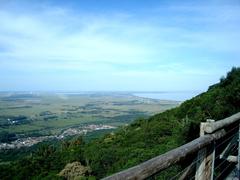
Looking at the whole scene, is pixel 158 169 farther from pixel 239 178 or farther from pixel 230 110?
pixel 230 110

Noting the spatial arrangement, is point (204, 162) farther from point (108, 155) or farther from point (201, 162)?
point (108, 155)

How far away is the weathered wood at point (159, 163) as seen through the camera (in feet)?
5.49

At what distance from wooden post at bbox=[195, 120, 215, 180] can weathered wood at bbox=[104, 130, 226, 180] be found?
0.11 metres

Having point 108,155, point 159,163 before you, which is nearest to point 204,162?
point 159,163

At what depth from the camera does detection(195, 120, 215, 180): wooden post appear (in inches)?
113

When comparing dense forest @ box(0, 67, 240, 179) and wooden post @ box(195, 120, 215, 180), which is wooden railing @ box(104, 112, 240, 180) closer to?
wooden post @ box(195, 120, 215, 180)

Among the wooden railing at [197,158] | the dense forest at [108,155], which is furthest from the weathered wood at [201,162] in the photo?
the dense forest at [108,155]

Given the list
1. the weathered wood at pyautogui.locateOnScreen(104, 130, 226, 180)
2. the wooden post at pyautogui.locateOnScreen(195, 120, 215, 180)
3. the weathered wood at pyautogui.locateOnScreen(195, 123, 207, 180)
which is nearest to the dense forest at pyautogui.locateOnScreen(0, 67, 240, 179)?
the wooden post at pyautogui.locateOnScreen(195, 120, 215, 180)

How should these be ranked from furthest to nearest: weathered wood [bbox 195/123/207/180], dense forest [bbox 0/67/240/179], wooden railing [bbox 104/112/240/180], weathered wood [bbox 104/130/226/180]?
dense forest [bbox 0/67/240/179] < weathered wood [bbox 195/123/207/180] < wooden railing [bbox 104/112/240/180] < weathered wood [bbox 104/130/226/180]

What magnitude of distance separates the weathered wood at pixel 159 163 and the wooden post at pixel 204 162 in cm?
11

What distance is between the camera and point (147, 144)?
109ft

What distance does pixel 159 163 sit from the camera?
2000 millimetres

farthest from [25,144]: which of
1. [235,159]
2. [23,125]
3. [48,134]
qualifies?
[235,159]

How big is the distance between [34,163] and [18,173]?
307 cm
